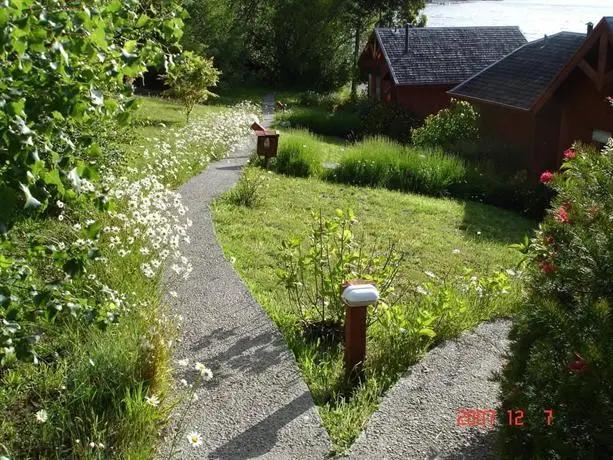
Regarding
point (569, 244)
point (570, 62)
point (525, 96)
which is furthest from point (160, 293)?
point (525, 96)

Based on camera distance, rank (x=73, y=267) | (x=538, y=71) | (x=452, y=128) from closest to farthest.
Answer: (x=73, y=267)
(x=538, y=71)
(x=452, y=128)

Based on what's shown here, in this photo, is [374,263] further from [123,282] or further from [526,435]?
[526,435]

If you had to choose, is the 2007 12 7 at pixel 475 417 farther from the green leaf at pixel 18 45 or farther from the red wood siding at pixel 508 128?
the red wood siding at pixel 508 128

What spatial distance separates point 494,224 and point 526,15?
1989 centimetres

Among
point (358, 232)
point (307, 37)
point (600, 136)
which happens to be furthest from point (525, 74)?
point (307, 37)

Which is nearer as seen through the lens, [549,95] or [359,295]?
[359,295]

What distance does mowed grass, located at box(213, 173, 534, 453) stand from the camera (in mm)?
4656

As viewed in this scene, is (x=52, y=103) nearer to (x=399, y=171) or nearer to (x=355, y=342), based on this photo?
(x=355, y=342)

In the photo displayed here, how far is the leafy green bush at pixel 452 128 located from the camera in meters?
18.3

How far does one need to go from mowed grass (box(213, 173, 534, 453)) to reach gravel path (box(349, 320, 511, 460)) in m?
0.12

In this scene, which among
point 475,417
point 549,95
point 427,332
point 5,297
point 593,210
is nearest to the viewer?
point 5,297

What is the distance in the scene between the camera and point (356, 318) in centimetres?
465

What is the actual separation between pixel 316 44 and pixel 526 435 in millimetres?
37420

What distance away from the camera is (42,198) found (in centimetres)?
251
